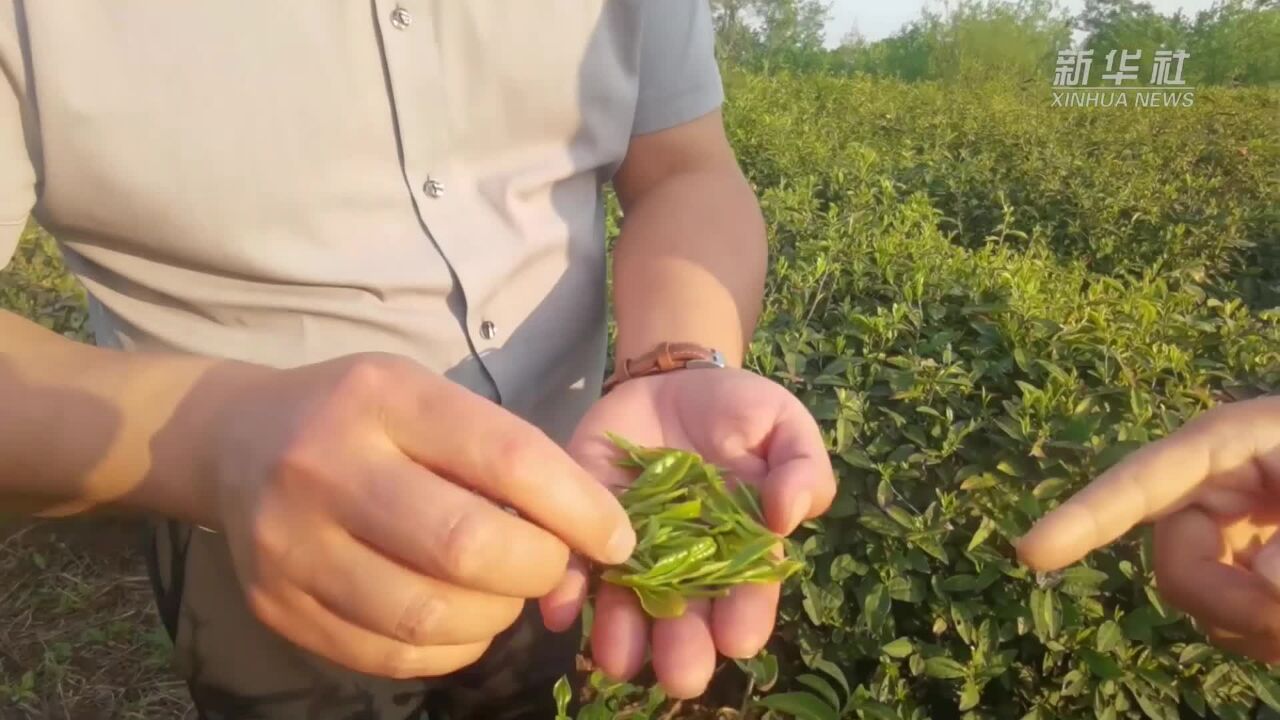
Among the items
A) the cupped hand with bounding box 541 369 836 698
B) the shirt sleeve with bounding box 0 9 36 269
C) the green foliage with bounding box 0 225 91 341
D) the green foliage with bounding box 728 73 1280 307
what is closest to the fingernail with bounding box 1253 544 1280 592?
the cupped hand with bounding box 541 369 836 698

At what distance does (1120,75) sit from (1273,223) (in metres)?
6.76

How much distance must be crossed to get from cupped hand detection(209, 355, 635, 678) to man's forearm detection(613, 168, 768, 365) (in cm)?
Answer: 56

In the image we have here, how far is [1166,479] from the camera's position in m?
1.12

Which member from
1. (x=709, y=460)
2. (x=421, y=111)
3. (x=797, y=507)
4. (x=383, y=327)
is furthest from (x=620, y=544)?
(x=421, y=111)

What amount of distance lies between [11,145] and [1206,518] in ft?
4.58

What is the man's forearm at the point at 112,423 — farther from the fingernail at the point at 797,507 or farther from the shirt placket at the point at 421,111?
the fingernail at the point at 797,507

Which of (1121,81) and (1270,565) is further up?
(1270,565)

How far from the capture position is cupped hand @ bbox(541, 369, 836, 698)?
3.44ft

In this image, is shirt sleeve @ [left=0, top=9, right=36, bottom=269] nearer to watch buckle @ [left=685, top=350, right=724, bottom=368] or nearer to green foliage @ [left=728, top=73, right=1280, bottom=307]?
watch buckle @ [left=685, top=350, right=724, bottom=368]

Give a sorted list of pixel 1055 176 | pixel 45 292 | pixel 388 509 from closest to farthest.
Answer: pixel 388 509
pixel 45 292
pixel 1055 176

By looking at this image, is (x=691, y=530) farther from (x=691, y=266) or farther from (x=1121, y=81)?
(x=1121, y=81)

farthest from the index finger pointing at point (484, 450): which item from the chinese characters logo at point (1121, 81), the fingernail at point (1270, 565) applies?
the chinese characters logo at point (1121, 81)

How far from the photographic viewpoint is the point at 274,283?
121 cm

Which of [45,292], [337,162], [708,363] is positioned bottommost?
[45,292]
